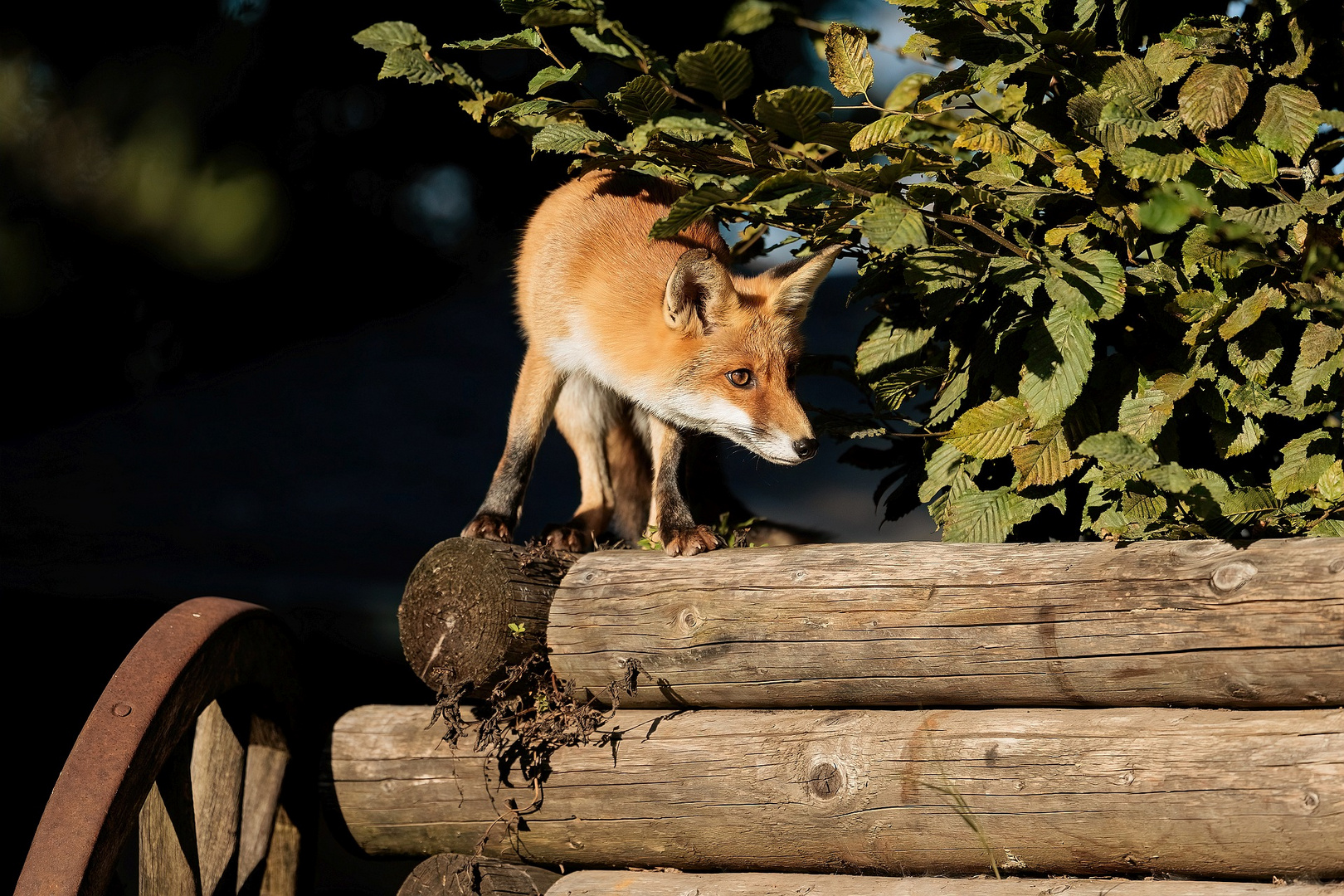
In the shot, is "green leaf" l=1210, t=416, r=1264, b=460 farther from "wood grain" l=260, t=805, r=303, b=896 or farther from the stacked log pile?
"wood grain" l=260, t=805, r=303, b=896

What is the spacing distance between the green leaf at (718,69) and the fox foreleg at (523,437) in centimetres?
136

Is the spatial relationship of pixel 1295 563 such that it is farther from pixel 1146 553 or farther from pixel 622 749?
pixel 622 749

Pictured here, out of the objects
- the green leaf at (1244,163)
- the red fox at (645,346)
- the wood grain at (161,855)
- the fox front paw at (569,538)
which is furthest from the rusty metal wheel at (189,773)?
the green leaf at (1244,163)

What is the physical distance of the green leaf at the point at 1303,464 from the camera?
2.04 metres

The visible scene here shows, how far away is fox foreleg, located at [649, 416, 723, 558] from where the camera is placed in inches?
104

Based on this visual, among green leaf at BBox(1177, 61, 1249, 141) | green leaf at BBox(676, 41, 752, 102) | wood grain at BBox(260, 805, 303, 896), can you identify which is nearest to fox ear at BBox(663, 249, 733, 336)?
green leaf at BBox(676, 41, 752, 102)

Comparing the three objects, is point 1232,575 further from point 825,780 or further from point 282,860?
point 282,860

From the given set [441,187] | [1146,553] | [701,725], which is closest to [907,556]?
[1146,553]

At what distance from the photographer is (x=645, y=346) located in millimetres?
2885

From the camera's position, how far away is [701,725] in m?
2.43

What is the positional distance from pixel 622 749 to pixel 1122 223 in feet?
5.64

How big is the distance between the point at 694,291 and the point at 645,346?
0.23 meters

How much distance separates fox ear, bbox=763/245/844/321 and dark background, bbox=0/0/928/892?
90 cm

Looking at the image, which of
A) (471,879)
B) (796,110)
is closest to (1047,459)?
(796,110)
